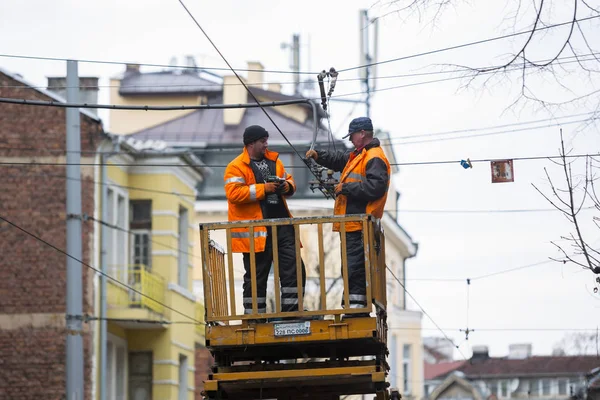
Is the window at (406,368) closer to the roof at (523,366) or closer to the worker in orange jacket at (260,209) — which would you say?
the roof at (523,366)

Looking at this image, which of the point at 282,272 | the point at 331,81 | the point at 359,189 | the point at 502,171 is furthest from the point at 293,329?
the point at 502,171

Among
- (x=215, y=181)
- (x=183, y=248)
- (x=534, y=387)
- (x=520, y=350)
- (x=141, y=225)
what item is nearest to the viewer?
(x=141, y=225)

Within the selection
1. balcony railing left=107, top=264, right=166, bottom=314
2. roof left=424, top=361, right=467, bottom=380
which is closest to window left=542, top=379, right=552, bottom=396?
roof left=424, top=361, right=467, bottom=380

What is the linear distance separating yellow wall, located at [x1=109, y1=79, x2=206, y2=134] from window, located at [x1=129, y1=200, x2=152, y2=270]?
2531cm

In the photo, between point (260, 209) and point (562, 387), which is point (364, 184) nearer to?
point (260, 209)

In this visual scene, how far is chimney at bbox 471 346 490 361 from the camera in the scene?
268 ft

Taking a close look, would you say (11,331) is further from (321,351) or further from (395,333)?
(395,333)

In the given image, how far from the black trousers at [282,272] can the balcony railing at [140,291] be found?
15.2 meters

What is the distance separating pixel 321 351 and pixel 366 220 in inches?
57.0

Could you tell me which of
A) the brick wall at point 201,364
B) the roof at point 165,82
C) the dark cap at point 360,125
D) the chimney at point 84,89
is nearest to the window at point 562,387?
the roof at point 165,82

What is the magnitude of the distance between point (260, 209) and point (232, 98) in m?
41.9

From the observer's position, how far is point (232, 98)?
5619cm

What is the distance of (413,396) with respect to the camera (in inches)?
2384

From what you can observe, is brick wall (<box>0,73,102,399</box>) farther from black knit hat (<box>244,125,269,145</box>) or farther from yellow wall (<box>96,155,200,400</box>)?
black knit hat (<box>244,125,269,145</box>)
